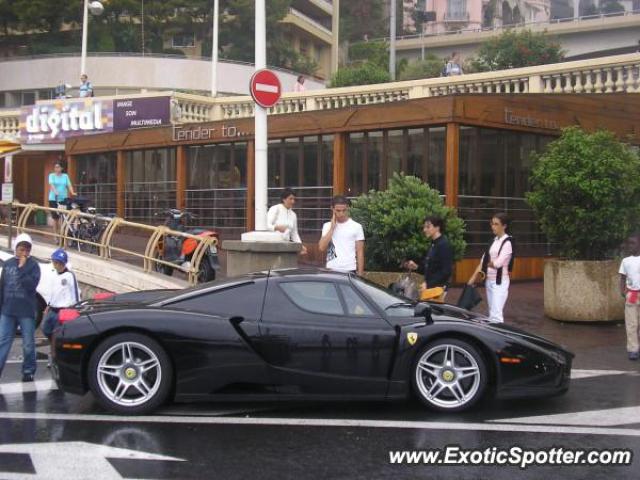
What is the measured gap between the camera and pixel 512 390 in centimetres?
668

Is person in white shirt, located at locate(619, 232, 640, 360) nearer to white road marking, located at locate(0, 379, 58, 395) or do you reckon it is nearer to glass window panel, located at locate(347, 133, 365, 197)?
white road marking, located at locate(0, 379, 58, 395)

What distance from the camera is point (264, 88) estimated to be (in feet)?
35.4

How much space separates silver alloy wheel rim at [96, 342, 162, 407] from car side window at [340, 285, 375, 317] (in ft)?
5.55

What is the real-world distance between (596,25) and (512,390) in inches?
2304

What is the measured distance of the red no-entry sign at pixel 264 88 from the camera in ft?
35.1

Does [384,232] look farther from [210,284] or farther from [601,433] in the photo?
[601,433]

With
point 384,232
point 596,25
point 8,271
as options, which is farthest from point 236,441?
point 596,25

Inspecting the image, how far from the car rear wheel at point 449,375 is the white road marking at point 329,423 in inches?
13.6

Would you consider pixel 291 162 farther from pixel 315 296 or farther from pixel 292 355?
pixel 292 355

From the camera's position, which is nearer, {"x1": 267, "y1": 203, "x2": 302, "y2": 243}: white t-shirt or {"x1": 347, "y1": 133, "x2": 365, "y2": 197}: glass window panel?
{"x1": 267, "y1": 203, "x2": 302, "y2": 243}: white t-shirt

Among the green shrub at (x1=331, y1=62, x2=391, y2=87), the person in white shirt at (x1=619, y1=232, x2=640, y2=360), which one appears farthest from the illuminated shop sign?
the person in white shirt at (x1=619, y1=232, x2=640, y2=360)

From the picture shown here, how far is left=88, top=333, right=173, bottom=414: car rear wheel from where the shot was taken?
6.65 meters

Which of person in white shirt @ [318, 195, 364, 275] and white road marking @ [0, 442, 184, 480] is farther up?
person in white shirt @ [318, 195, 364, 275]

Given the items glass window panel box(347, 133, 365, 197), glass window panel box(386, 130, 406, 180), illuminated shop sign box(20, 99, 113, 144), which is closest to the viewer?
glass window panel box(386, 130, 406, 180)
